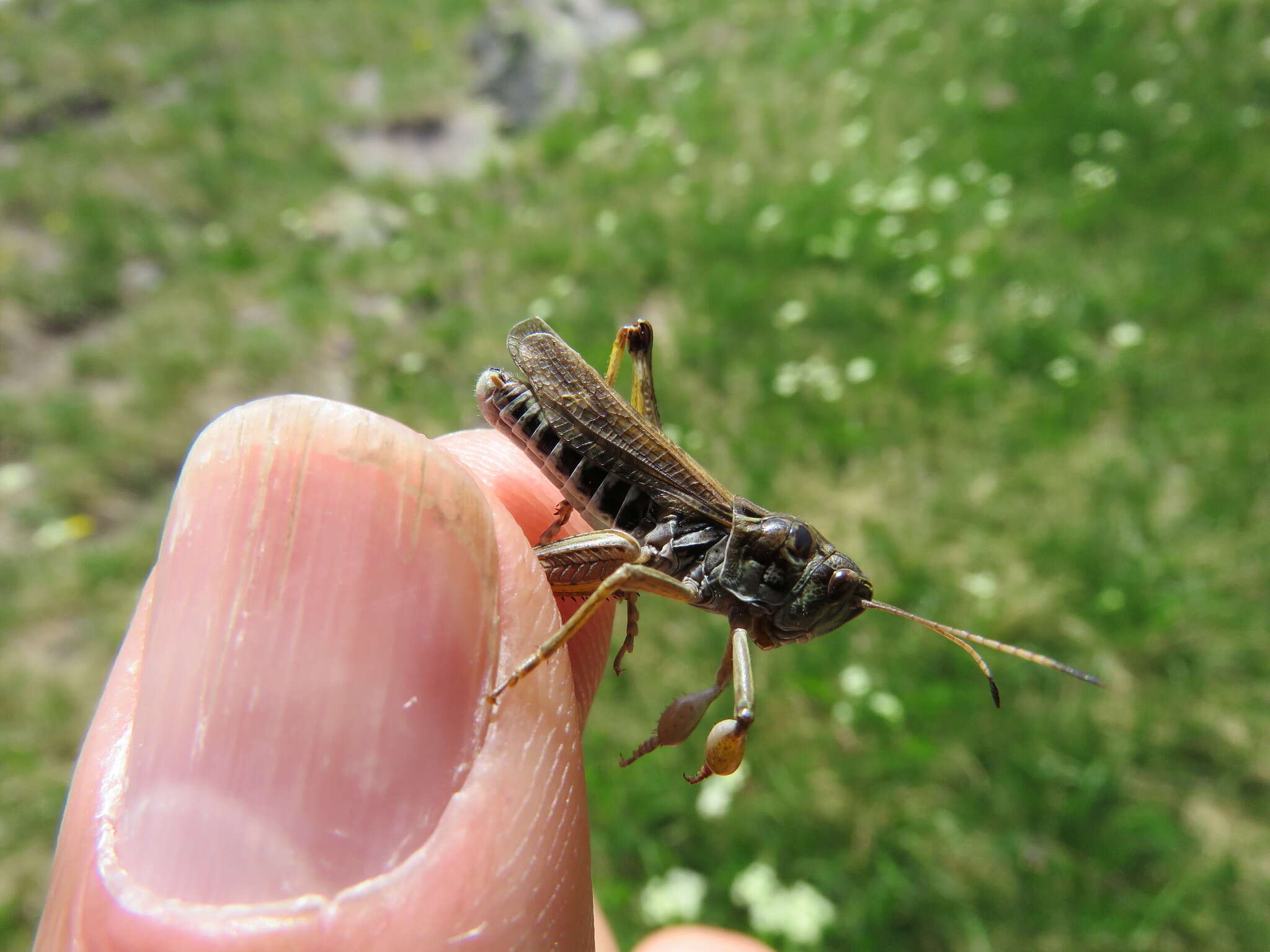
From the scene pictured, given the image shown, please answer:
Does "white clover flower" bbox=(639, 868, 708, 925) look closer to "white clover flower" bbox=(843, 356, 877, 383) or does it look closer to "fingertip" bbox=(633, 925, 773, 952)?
"fingertip" bbox=(633, 925, 773, 952)

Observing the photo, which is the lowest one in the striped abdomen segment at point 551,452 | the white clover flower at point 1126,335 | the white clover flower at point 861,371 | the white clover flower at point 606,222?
the white clover flower at point 1126,335

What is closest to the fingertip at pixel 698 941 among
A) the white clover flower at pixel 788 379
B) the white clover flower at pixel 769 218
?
the white clover flower at pixel 788 379

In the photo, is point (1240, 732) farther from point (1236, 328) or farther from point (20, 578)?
point (20, 578)

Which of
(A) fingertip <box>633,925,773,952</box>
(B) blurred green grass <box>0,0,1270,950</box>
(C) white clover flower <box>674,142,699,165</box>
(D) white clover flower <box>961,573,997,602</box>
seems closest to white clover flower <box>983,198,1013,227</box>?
(B) blurred green grass <box>0,0,1270,950</box>

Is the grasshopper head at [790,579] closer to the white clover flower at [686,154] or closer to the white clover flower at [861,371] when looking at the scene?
the white clover flower at [861,371]

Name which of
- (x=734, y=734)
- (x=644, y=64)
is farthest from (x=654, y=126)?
(x=734, y=734)

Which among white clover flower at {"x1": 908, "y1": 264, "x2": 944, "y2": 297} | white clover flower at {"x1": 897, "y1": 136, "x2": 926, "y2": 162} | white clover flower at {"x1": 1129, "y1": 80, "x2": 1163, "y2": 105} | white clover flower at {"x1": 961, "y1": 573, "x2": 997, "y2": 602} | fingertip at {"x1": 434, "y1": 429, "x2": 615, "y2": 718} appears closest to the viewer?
fingertip at {"x1": 434, "y1": 429, "x2": 615, "y2": 718}
